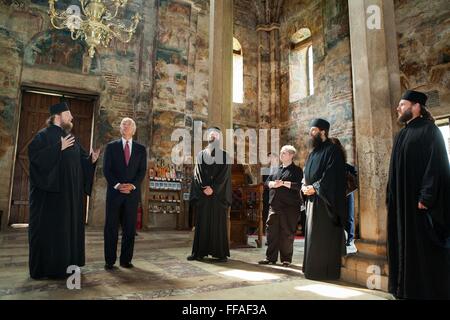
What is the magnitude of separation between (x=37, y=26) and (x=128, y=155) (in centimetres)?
881

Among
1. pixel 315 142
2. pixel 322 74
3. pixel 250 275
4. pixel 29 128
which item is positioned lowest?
pixel 250 275

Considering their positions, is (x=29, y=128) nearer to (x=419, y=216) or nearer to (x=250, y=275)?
(x=250, y=275)

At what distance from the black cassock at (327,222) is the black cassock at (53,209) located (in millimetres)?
2802

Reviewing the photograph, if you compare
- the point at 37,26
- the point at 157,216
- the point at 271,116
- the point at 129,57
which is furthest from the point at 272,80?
the point at 37,26

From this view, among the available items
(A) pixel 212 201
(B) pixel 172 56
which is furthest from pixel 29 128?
(A) pixel 212 201

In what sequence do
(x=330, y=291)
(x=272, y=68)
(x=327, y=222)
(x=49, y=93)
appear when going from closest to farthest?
(x=330, y=291)
(x=327, y=222)
(x=49, y=93)
(x=272, y=68)

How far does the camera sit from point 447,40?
31.1 feet

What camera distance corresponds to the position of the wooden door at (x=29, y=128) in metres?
10.3

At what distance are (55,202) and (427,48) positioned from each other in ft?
36.2

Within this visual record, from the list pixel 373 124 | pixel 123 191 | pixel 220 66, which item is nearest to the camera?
pixel 373 124

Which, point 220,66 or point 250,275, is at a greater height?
point 220,66

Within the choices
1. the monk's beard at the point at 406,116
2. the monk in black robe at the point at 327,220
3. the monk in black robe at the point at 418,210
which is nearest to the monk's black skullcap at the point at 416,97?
the monk in black robe at the point at 418,210

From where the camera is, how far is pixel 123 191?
A: 431cm
